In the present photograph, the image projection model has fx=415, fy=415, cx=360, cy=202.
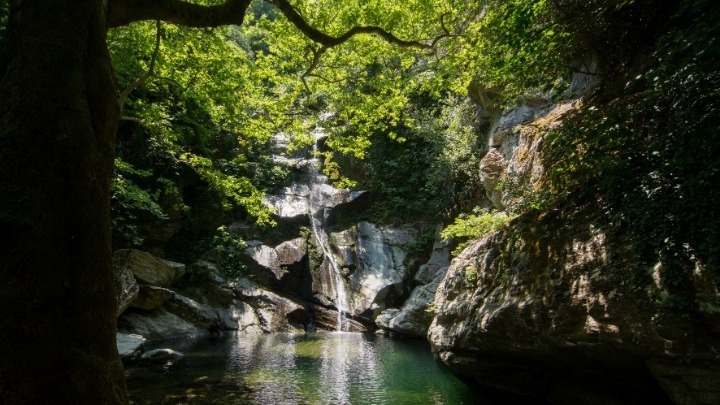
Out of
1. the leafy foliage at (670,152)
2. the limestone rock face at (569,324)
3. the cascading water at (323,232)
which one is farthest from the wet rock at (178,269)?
the leafy foliage at (670,152)

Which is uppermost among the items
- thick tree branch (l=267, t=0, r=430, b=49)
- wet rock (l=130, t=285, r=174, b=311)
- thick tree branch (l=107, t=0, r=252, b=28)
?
thick tree branch (l=267, t=0, r=430, b=49)

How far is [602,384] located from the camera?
569 centimetres

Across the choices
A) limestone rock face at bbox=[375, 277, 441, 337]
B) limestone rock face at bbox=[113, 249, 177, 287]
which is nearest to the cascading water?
limestone rock face at bbox=[375, 277, 441, 337]

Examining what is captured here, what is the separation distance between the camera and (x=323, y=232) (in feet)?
72.5

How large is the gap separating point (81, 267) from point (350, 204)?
20.6 metres

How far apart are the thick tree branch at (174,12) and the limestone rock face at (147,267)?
11264 millimetres

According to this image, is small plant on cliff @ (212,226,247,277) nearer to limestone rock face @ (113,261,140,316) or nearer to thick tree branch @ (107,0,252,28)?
limestone rock face @ (113,261,140,316)

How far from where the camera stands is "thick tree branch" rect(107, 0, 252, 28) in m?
3.94

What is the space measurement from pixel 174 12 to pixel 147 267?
42.9 feet

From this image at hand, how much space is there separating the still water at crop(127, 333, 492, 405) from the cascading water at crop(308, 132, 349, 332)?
4.46m

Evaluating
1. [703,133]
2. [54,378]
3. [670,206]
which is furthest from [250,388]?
[703,133]

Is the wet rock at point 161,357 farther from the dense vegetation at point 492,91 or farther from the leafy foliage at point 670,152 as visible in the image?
the leafy foliage at point 670,152

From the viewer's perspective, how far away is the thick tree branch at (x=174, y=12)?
3.94 m

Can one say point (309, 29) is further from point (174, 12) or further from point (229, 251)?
point (229, 251)
